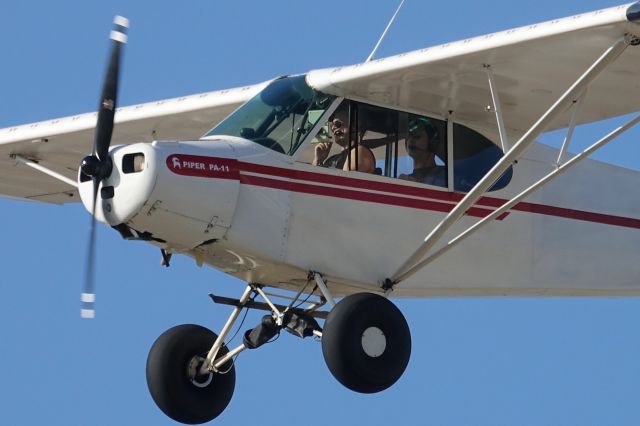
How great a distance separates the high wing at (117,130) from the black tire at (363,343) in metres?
3.02

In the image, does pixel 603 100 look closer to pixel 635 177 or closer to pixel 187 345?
pixel 635 177

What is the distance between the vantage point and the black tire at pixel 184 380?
14.8m

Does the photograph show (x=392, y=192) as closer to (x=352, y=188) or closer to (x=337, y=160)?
(x=352, y=188)

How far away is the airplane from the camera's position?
13.7 metres

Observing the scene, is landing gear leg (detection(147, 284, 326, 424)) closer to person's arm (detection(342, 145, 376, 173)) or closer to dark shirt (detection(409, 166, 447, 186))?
person's arm (detection(342, 145, 376, 173))

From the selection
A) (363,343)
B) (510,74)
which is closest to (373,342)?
(363,343)

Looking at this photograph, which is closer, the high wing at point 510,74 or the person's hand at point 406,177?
the high wing at point 510,74

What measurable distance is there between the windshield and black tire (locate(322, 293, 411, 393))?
1.42 m

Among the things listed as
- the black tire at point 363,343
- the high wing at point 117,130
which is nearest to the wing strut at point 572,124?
the black tire at point 363,343

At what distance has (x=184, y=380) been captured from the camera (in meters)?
15.0

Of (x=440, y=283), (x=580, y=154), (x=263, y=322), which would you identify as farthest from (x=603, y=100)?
(x=263, y=322)

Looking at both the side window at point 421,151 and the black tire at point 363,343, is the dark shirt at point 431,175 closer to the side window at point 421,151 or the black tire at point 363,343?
the side window at point 421,151

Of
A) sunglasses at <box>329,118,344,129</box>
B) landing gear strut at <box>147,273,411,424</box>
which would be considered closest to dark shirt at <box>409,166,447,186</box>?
sunglasses at <box>329,118,344,129</box>

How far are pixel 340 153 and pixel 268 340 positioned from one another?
1.68 m
